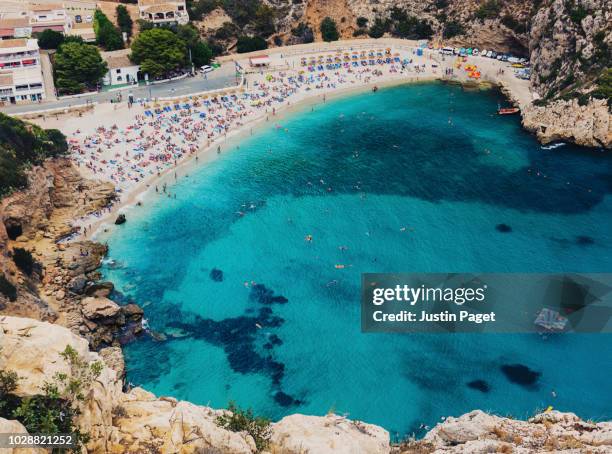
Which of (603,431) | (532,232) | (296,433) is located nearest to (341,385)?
(296,433)

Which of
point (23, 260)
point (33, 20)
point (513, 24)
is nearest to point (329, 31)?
point (513, 24)

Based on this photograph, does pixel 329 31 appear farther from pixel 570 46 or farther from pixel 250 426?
pixel 250 426

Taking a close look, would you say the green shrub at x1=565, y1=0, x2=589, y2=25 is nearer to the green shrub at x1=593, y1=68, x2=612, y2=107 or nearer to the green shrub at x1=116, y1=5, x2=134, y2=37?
the green shrub at x1=593, y1=68, x2=612, y2=107

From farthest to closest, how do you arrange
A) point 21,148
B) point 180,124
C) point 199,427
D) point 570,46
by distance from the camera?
1. point 570,46
2. point 180,124
3. point 21,148
4. point 199,427

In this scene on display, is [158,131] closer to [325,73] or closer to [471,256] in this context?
[325,73]

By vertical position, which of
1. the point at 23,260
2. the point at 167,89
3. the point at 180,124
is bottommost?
the point at 23,260

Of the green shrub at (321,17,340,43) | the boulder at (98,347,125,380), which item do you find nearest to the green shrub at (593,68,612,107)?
the green shrub at (321,17,340,43)
